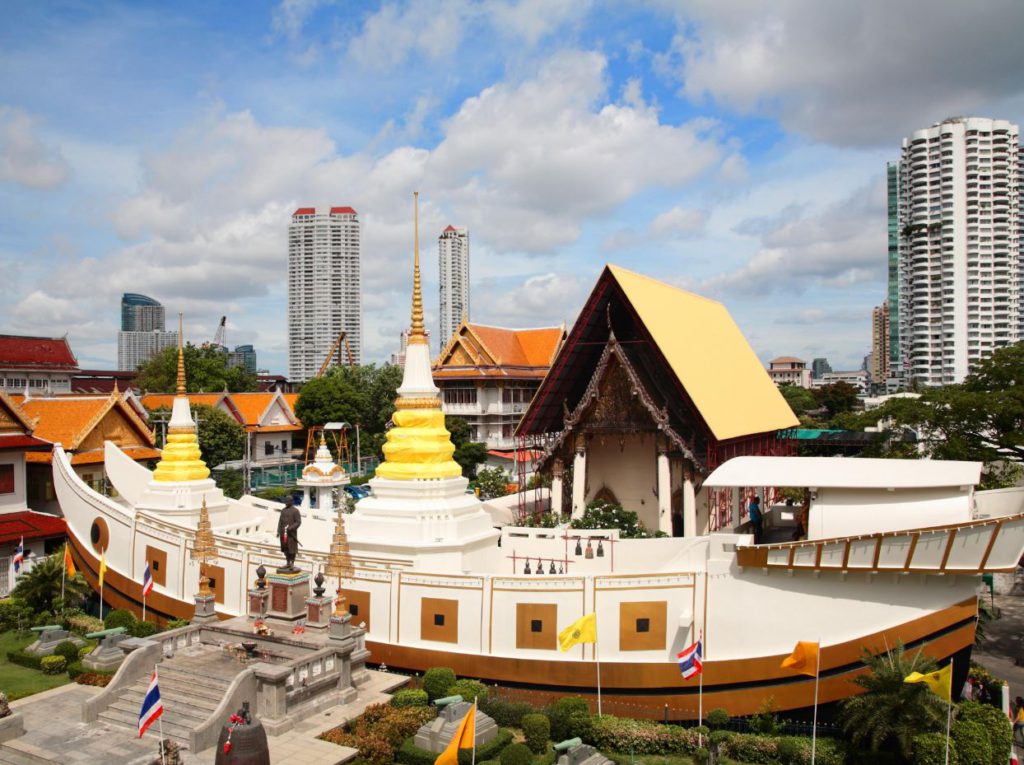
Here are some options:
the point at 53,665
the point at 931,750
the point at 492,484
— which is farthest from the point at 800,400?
the point at 53,665

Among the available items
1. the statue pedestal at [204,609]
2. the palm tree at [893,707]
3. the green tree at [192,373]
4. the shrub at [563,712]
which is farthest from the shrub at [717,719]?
the green tree at [192,373]

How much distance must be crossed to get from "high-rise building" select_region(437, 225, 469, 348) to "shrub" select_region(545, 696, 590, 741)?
449 ft

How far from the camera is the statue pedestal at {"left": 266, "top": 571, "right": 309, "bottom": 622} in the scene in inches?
675

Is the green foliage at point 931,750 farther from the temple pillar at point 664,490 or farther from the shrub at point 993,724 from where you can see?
the temple pillar at point 664,490

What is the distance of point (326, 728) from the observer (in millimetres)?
14805

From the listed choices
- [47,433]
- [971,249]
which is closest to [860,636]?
[47,433]

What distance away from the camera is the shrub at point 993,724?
46.2ft

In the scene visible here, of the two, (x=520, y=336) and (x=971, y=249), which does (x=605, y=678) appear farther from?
(x=971, y=249)

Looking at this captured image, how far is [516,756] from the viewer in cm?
1393

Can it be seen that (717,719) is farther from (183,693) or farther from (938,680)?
(183,693)

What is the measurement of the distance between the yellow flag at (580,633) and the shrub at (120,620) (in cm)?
1148

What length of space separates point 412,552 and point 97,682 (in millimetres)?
7086

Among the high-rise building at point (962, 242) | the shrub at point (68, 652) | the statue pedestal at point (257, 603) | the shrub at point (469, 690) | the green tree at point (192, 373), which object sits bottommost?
the shrub at point (68, 652)

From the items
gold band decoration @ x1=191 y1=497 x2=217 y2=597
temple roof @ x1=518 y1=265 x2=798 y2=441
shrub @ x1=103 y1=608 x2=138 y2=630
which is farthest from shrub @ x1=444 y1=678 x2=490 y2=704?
temple roof @ x1=518 y1=265 x2=798 y2=441
